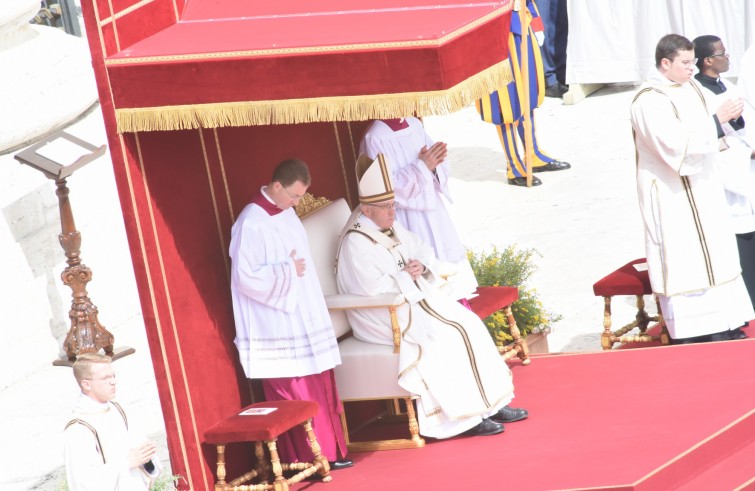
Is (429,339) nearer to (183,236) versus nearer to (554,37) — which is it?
(183,236)

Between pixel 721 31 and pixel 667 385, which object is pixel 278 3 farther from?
pixel 721 31

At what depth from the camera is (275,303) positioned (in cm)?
738

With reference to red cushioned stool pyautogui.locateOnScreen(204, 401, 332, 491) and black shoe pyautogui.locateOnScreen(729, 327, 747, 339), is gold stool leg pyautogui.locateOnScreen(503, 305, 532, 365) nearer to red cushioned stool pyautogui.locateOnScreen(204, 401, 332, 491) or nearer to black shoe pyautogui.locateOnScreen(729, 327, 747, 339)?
black shoe pyautogui.locateOnScreen(729, 327, 747, 339)

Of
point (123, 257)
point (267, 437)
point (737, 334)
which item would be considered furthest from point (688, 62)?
point (123, 257)

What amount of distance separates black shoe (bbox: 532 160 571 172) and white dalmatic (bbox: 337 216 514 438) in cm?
621

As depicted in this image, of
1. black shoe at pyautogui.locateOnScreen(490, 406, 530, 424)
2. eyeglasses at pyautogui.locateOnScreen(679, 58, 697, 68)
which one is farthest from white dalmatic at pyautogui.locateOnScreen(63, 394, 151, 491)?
eyeglasses at pyautogui.locateOnScreen(679, 58, 697, 68)

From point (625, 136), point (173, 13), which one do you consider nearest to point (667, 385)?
point (173, 13)

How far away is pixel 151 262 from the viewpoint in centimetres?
709

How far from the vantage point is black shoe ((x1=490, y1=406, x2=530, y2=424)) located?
311 inches

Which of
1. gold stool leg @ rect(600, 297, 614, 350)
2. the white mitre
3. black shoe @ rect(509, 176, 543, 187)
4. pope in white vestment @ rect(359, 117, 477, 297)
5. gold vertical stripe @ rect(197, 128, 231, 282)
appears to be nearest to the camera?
gold vertical stripe @ rect(197, 128, 231, 282)

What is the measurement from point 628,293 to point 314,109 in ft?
9.61

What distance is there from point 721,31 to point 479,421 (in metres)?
8.12

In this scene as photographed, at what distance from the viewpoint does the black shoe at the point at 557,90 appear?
643 inches

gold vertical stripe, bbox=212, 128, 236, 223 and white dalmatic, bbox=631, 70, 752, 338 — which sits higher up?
gold vertical stripe, bbox=212, 128, 236, 223
